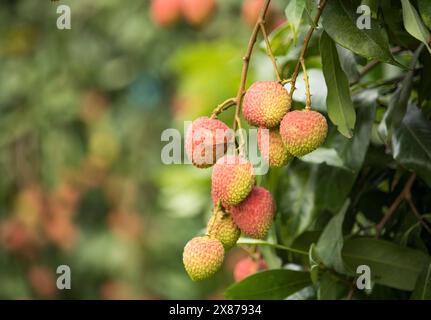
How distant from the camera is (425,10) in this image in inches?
36.9

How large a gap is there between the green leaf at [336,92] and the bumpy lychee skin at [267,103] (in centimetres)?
8

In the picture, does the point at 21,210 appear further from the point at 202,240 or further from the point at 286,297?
the point at 202,240

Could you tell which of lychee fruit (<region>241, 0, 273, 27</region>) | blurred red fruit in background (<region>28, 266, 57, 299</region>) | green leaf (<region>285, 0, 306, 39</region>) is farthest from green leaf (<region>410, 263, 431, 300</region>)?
blurred red fruit in background (<region>28, 266, 57, 299</region>)

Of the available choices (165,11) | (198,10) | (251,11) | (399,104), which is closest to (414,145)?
(399,104)

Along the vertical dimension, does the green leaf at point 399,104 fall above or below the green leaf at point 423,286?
above

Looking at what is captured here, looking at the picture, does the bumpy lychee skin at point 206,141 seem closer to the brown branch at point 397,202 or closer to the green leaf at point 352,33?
the green leaf at point 352,33

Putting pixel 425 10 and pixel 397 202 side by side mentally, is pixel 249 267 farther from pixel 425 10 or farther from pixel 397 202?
pixel 425 10

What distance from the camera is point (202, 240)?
937 mm

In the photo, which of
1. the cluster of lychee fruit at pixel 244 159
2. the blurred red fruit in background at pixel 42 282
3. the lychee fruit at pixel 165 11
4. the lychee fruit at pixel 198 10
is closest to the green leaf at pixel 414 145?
the cluster of lychee fruit at pixel 244 159

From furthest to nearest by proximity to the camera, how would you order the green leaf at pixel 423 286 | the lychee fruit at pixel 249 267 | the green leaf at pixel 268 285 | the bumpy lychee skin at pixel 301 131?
1. the lychee fruit at pixel 249 267
2. the green leaf at pixel 268 285
3. the green leaf at pixel 423 286
4. the bumpy lychee skin at pixel 301 131

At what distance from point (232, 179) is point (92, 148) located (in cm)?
241

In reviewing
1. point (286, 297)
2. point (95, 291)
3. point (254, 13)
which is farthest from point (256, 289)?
point (95, 291)

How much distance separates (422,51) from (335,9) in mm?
213

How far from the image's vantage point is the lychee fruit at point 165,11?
9.28ft
